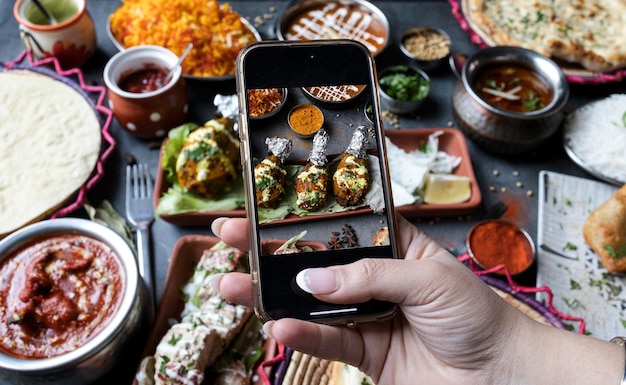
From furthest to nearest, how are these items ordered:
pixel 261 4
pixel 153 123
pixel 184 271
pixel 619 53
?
pixel 261 4 < pixel 619 53 < pixel 153 123 < pixel 184 271

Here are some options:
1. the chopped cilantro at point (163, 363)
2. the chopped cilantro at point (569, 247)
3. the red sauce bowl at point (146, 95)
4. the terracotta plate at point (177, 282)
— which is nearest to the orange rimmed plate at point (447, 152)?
the chopped cilantro at point (569, 247)

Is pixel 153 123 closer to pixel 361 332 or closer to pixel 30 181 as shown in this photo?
pixel 30 181

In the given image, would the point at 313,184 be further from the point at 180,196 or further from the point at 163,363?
the point at 180,196

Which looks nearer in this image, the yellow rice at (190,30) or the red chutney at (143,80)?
the red chutney at (143,80)

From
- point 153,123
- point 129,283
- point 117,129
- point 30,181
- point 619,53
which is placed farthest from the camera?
point 619,53

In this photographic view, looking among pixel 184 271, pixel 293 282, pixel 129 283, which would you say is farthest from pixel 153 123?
pixel 293 282

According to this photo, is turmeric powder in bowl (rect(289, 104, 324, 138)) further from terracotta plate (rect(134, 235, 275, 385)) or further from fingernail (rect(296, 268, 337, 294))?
terracotta plate (rect(134, 235, 275, 385))

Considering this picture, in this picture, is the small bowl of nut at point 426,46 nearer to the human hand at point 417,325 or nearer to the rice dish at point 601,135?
the rice dish at point 601,135

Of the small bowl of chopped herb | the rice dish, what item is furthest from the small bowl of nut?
the rice dish

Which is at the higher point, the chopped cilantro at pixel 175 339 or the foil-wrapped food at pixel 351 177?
the foil-wrapped food at pixel 351 177
